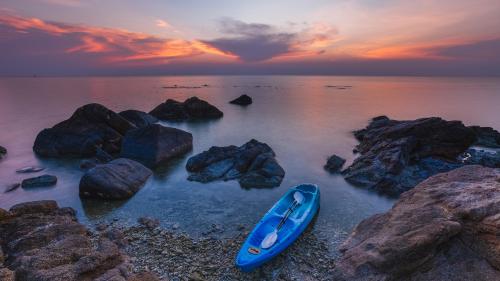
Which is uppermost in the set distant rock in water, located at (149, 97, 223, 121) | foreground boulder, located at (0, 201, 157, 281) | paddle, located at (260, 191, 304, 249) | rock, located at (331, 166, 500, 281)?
rock, located at (331, 166, 500, 281)

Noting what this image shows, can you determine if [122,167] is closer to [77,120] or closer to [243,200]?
[243,200]

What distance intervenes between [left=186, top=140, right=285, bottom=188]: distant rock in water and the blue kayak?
12.8 feet

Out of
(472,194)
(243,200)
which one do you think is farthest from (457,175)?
(243,200)

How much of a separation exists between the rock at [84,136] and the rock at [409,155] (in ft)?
74.7

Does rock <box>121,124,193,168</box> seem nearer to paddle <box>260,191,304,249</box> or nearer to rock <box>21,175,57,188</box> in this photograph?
rock <box>21,175,57,188</box>

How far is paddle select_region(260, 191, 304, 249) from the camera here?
37.3 ft

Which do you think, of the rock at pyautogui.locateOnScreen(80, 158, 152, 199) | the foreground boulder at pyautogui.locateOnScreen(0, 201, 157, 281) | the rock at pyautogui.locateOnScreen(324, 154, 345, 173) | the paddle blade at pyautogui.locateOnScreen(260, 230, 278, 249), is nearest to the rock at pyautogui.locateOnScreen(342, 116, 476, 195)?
the rock at pyautogui.locateOnScreen(324, 154, 345, 173)

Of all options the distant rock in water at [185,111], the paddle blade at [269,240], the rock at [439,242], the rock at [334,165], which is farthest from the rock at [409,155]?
the distant rock in water at [185,111]

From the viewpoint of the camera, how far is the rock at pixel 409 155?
19.5 m

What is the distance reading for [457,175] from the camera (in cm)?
1183

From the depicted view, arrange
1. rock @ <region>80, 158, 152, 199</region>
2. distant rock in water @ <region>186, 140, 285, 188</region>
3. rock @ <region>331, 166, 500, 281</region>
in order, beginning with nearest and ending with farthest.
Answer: rock @ <region>331, 166, 500, 281</region>, rock @ <region>80, 158, 152, 199</region>, distant rock in water @ <region>186, 140, 285, 188</region>

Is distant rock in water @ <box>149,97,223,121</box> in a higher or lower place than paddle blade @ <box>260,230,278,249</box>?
lower

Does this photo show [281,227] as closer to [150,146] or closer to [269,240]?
[269,240]

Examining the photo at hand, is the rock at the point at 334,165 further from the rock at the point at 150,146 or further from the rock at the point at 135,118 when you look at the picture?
the rock at the point at 135,118
